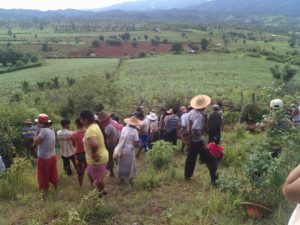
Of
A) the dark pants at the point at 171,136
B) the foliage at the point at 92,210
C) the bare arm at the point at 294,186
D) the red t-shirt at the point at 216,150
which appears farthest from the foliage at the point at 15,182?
the bare arm at the point at 294,186

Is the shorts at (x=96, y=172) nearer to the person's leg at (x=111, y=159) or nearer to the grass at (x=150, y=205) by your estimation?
the grass at (x=150, y=205)

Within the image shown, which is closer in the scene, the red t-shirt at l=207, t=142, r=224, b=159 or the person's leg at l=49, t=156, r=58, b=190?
the person's leg at l=49, t=156, r=58, b=190

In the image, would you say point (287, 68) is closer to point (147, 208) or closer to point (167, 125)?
point (167, 125)

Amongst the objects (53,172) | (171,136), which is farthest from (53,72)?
(53,172)

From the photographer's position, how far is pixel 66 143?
8375mm

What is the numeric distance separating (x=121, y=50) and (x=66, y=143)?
70.5 metres

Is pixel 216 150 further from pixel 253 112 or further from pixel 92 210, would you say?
pixel 253 112

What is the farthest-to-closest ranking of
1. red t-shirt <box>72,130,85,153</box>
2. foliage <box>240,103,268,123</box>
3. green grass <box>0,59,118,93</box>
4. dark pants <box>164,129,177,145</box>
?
1. green grass <box>0,59,118,93</box>
2. foliage <box>240,103,268,123</box>
3. dark pants <box>164,129,177,145</box>
4. red t-shirt <box>72,130,85,153</box>

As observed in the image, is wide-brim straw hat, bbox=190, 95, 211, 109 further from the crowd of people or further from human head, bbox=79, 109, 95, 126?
human head, bbox=79, 109, 95, 126

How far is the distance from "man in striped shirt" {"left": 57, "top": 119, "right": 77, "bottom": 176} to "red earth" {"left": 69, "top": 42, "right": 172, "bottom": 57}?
6543 cm

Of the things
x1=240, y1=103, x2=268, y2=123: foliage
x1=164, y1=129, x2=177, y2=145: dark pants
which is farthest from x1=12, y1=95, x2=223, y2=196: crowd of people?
x1=240, y1=103, x2=268, y2=123: foliage

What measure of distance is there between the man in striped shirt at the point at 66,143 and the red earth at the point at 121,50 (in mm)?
65433

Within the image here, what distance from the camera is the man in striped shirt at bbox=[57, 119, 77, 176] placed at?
8.23 m

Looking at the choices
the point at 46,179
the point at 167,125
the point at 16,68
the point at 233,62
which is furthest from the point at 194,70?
the point at 46,179
